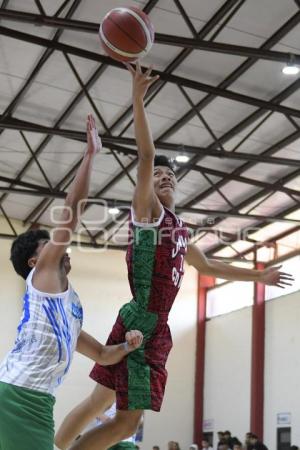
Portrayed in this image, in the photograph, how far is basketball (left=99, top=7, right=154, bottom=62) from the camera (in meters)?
6.55

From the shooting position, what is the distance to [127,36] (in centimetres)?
657

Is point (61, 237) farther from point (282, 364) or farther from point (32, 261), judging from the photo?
point (282, 364)

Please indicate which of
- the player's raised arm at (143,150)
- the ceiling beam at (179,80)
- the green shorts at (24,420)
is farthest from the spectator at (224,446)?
the green shorts at (24,420)

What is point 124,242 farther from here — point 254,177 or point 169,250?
point 169,250

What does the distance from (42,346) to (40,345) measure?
0.05 ft

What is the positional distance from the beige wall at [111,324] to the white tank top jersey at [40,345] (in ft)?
79.9

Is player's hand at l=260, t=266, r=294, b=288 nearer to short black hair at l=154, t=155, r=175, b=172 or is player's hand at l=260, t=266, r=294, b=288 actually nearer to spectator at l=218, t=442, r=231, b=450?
Answer: short black hair at l=154, t=155, r=175, b=172

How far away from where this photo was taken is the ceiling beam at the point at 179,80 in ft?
56.9

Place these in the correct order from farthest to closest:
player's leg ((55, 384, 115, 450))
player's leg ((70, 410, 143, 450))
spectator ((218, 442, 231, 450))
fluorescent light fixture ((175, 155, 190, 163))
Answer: spectator ((218, 442, 231, 450)) → fluorescent light fixture ((175, 155, 190, 163)) → player's leg ((55, 384, 115, 450)) → player's leg ((70, 410, 143, 450))

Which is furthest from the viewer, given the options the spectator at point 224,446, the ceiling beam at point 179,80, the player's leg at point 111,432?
the spectator at point 224,446

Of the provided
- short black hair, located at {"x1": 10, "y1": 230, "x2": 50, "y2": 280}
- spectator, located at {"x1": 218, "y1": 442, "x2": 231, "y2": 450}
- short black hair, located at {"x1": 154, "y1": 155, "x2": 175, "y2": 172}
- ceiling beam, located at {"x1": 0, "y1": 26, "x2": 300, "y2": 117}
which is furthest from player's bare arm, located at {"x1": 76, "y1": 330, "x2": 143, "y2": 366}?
spectator, located at {"x1": 218, "y1": 442, "x2": 231, "y2": 450}

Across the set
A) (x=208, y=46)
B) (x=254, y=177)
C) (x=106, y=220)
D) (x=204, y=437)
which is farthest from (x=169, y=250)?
(x=204, y=437)

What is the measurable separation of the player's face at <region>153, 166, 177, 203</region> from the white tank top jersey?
A: 1.91m

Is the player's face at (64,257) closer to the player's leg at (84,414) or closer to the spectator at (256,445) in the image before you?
the player's leg at (84,414)
